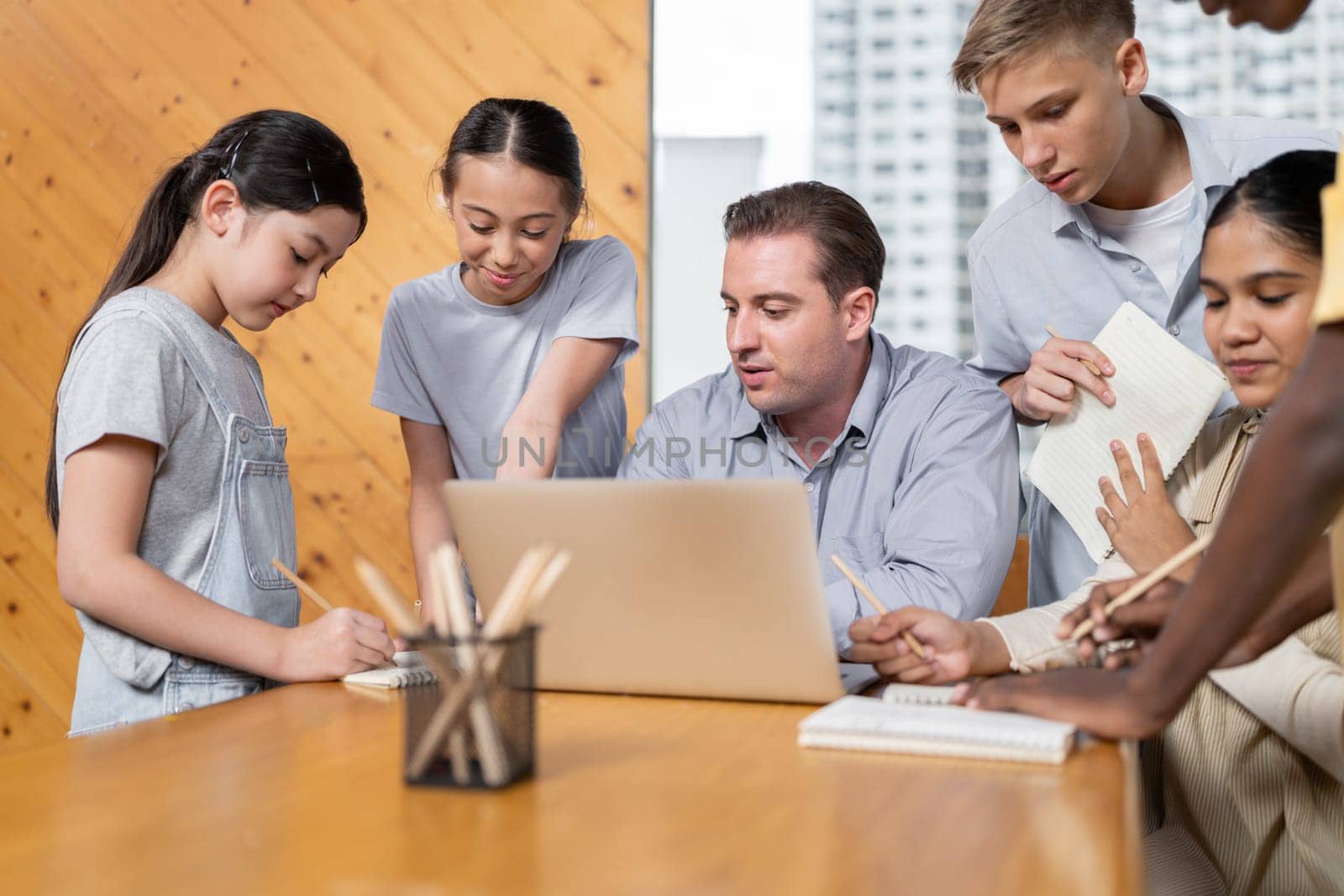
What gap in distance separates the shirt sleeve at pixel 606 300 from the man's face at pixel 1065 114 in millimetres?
612

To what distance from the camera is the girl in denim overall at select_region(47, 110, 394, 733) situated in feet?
4.11

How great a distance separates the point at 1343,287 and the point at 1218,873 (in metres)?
0.84

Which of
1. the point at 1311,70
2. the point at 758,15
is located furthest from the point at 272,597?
the point at 1311,70

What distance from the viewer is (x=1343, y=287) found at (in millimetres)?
699

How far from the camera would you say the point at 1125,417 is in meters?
1.54

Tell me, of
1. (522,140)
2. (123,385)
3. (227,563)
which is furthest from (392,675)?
(522,140)

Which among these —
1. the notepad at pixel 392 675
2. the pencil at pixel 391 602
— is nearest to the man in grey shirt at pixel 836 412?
the notepad at pixel 392 675

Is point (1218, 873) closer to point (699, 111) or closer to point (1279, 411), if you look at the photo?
point (1279, 411)

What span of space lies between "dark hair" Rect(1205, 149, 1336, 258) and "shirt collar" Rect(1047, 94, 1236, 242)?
0.30 metres

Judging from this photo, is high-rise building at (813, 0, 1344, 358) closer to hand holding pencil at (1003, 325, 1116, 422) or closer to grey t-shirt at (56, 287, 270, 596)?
hand holding pencil at (1003, 325, 1116, 422)

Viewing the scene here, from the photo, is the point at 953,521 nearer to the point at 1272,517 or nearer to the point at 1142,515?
the point at 1142,515

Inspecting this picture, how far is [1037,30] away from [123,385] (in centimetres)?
122

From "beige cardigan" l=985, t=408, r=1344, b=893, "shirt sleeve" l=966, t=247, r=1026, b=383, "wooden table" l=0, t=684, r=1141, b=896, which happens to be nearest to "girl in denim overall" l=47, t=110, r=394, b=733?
"wooden table" l=0, t=684, r=1141, b=896

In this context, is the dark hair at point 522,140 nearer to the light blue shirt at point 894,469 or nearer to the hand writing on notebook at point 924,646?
the light blue shirt at point 894,469
